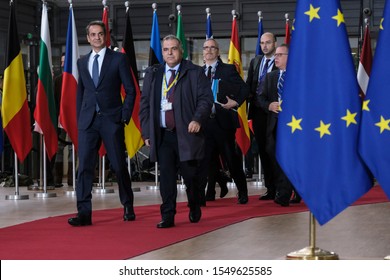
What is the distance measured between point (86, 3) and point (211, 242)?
1214 centimetres

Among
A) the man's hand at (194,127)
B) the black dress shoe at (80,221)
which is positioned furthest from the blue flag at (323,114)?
the black dress shoe at (80,221)

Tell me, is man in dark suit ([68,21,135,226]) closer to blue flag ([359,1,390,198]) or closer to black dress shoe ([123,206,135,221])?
black dress shoe ([123,206,135,221])

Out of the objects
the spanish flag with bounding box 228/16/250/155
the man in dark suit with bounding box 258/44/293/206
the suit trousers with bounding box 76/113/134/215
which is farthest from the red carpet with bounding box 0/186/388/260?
the spanish flag with bounding box 228/16/250/155

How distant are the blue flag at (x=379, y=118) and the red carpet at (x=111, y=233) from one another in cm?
187

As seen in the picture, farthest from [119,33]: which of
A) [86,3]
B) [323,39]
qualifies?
[323,39]

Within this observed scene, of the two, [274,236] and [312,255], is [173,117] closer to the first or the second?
[274,236]

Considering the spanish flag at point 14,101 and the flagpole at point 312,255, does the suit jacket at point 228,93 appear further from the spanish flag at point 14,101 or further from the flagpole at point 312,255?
the flagpole at point 312,255

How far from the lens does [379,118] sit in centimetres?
527

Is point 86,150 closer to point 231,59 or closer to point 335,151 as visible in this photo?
point 335,151

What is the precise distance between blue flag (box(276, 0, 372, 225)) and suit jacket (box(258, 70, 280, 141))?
200 inches

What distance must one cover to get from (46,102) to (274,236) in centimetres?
604

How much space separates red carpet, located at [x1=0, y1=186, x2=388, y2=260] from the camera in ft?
21.7

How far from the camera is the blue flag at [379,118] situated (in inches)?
207

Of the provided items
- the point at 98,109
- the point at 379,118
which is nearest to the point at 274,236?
the point at 98,109
